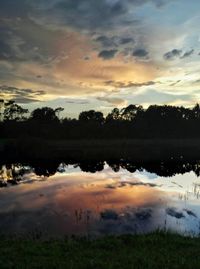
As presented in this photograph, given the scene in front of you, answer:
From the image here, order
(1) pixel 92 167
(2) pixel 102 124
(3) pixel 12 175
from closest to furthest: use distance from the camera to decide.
A: 1. (3) pixel 12 175
2. (1) pixel 92 167
3. (2) pixel 102 124

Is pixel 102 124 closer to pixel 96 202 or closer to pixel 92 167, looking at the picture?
pixel 92 167

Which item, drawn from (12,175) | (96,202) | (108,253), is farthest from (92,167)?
(108,253)

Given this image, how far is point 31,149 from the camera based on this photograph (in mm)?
85750

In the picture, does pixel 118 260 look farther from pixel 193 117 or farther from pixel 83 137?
pixel 193 117

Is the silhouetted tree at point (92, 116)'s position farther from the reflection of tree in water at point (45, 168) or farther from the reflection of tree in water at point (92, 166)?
the reflection of tree in water at point (45, 168)

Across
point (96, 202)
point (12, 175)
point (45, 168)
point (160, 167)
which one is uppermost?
point (160, 167)

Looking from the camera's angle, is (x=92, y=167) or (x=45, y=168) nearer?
(x=45, y=168)

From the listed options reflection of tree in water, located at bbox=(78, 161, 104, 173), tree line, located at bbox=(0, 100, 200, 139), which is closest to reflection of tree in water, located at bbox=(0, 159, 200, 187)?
reflection of tree in water, located at bbox=(78, 161, 104, 173)

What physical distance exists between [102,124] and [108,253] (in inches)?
5182

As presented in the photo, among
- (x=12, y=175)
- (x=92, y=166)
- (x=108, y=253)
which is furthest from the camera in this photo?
(x=92, y=166)

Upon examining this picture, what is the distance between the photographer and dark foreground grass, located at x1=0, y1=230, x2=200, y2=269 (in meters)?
12.0

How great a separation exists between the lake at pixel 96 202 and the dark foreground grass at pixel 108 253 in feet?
12.5

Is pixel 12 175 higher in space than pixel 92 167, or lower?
lower

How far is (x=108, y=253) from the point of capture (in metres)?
14.0
